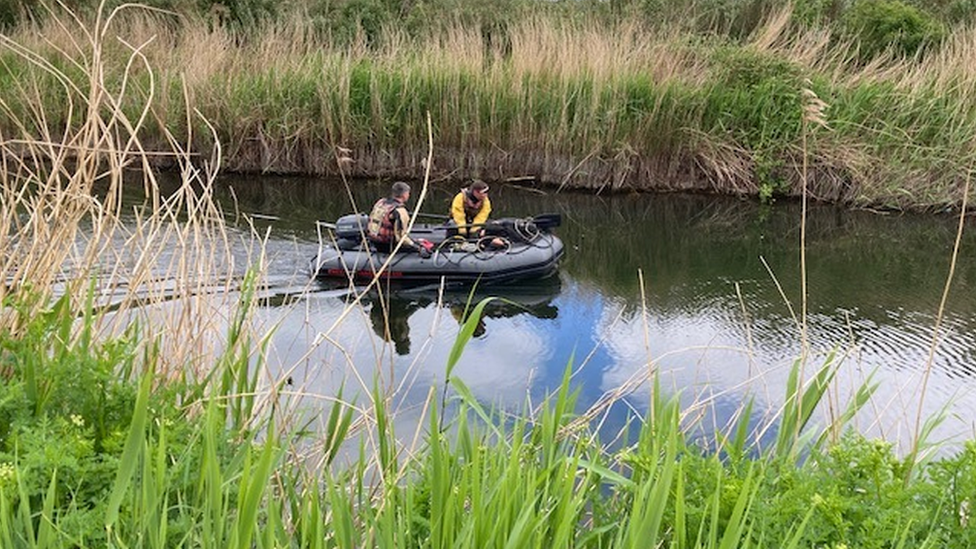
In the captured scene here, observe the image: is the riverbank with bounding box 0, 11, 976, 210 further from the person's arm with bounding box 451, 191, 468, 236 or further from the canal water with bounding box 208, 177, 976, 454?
the person's arm with bounding box 451, 191, 468, 236

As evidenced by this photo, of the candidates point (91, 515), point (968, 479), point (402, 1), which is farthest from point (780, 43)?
point (91, 515)

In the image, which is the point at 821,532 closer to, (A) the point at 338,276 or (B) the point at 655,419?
(B) the point at 655,419

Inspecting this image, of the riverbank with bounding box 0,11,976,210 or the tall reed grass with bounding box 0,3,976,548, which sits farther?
the riverbank with bounding box 0,11,976,210

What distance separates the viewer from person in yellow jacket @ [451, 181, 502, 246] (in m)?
7.78

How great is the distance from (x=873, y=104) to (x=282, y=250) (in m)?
7.11

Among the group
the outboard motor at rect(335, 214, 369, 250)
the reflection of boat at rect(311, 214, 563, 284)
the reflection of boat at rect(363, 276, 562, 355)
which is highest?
the outboard motor at rect(335, 214, 369, 250)

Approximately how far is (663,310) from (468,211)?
6.54 feet

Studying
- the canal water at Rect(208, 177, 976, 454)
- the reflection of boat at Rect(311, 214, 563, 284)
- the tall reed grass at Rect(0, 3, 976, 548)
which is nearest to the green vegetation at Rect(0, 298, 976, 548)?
the tall reed grass at Rect(0, 3, 976, 548)

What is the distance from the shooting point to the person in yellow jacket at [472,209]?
778cm

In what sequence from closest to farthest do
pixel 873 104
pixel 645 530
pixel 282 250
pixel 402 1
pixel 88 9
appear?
pixel 645 530, pixel 282 250, pixel 873 104, pixel 88 9, pixel 402 1

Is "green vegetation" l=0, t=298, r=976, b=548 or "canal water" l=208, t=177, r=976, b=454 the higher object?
"green vegetation" l=0, t=298, r=976, b=548

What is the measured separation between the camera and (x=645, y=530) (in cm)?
147

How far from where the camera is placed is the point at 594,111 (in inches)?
411

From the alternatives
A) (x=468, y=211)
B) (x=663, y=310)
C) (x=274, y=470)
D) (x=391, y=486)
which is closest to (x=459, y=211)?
(x=468, y=211)
